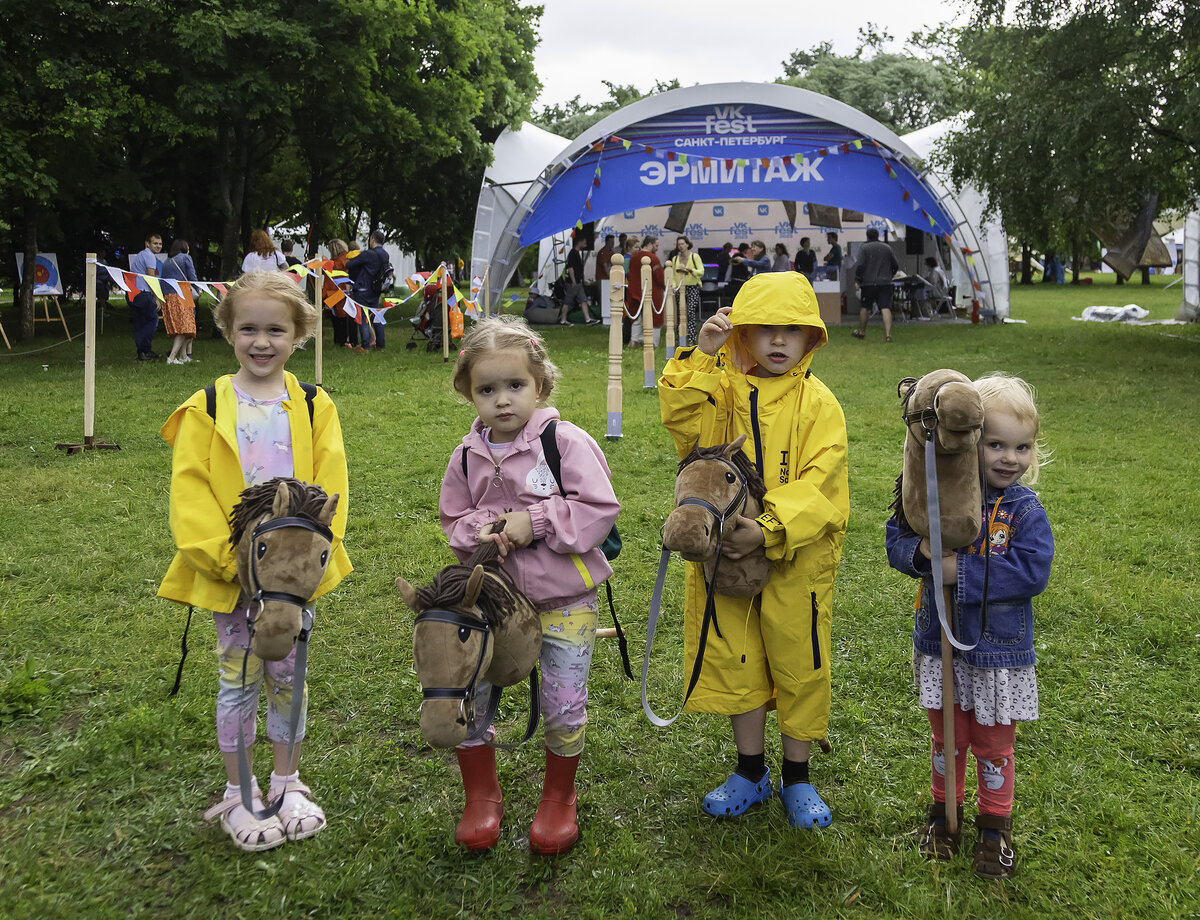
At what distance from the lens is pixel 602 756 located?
3.41 meters

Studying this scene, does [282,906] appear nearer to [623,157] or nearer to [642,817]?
[642,817]

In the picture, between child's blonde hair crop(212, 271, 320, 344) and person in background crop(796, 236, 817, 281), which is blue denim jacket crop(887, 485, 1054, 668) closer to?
child's blonde hair crop(212, 271, 320, 344)

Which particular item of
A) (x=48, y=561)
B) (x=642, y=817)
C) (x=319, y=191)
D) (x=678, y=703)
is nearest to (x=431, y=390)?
(x=48, y=561)

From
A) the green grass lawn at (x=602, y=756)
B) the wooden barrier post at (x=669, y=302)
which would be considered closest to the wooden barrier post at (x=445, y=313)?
the wooden barrier post at (x=669, y=302)

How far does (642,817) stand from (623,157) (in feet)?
53.6

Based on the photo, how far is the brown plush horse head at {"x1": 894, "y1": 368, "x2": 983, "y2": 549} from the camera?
2.27 metres

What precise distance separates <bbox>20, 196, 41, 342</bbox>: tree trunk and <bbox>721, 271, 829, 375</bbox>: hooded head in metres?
17.5

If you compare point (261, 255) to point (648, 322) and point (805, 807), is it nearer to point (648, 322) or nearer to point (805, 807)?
point (648, 322)

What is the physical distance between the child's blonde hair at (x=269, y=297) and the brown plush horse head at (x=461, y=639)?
38.4 inches

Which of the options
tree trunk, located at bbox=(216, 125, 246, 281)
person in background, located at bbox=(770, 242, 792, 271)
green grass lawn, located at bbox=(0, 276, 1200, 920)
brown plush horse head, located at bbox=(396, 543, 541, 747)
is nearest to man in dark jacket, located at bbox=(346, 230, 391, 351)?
tree trunk, located at bbox=(216, 125, 246, 281)

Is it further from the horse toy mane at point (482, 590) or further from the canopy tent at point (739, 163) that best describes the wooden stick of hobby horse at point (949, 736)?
the canopy tent at point (739, 163)

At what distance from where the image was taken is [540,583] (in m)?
2.65

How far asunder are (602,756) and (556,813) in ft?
1.93

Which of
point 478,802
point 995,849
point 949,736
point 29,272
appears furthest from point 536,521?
point 29,272
